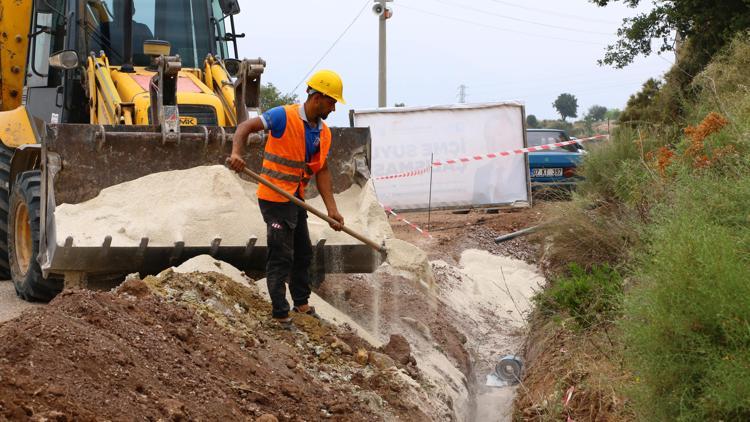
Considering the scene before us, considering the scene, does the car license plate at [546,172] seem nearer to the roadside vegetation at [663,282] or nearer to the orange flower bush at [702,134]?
the roadside vegetation at [663,282]

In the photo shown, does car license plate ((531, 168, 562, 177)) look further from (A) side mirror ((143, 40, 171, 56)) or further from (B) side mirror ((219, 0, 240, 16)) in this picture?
(A) side mirror ((143, 40, 171, 56))

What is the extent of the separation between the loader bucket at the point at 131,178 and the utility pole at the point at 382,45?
1689 cm

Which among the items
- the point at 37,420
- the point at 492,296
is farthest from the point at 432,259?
the point at 37,420

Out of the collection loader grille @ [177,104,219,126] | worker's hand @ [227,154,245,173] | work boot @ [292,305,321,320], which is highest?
Result: loader grille @ [177,104,219,126]

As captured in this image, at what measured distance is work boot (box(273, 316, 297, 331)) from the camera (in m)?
7.50

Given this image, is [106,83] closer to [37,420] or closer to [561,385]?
[561,385]

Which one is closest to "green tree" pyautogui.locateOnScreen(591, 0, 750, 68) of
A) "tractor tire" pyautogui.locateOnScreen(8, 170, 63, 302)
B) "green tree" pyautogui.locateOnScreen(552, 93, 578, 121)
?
"tractor tire" pyautogui.locateOnScreen(8, 170, 63, 302)

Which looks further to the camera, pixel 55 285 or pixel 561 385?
pixel 55 285

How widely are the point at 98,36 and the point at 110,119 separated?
113cm

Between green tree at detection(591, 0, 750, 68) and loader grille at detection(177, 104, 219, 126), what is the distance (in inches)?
233

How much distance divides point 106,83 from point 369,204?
111 inches

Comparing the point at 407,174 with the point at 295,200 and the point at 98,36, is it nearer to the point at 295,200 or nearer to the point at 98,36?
the point at 98,36

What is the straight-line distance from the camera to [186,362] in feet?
19.0

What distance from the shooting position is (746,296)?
4.45 meters
